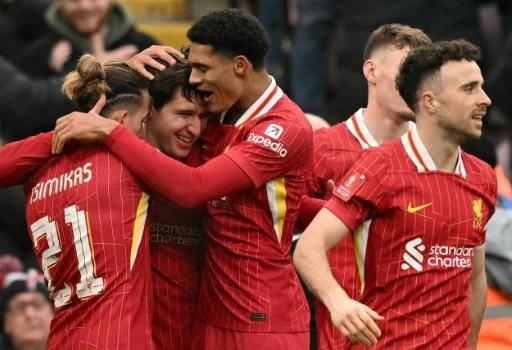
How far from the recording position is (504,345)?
7.38m

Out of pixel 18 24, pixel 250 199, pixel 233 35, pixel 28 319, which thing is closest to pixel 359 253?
pixel 250 199

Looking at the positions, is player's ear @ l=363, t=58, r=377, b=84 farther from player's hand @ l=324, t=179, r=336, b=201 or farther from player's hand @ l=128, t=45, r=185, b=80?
player's hand @ l=128, t=45, r=185, b=80

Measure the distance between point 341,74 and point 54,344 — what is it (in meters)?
4.35

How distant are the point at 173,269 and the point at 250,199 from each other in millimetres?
503

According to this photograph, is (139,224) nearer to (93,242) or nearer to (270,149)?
(93,242)

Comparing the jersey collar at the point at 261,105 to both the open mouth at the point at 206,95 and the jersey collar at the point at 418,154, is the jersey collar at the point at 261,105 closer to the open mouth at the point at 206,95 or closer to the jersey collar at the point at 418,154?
the open mouth at the point at 206,95

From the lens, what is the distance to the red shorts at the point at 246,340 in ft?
19.0

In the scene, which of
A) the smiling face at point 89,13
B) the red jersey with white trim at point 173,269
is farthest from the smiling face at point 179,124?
the smiling face at point 89,13

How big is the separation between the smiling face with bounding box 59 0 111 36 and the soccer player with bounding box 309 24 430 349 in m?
2.48

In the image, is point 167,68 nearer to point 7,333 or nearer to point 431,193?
point 431,193

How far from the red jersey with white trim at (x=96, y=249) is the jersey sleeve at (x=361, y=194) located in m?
0.82

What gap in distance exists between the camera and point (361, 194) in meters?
5.54

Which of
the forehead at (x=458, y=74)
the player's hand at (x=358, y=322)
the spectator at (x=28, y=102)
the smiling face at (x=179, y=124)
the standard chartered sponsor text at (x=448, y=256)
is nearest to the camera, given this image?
the player's hand at (x=358, y=322)

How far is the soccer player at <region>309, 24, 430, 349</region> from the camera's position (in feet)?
21.0
